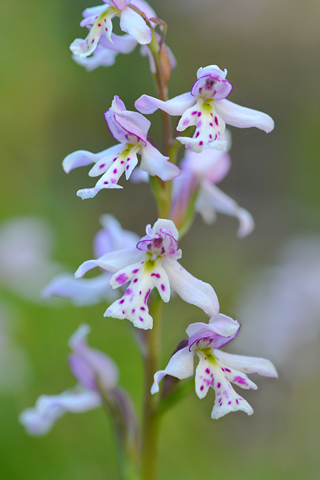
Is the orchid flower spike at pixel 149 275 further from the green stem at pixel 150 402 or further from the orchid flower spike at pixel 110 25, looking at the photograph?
the orchid flower spike at pixel 110 25

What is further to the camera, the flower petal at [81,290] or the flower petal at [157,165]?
the flower petal at [81,290]

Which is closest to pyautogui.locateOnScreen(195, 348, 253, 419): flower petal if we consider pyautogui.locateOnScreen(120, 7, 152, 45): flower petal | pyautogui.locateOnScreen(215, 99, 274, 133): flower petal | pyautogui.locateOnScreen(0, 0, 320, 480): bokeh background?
pyautogui.locateOnScreen(215, 99, 274, 133): flower petal

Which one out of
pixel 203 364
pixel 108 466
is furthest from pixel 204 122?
pixel 108 466

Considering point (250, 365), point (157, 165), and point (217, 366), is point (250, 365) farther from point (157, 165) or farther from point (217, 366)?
point (157, 165)

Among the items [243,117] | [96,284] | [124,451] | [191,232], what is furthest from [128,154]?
[191,232]

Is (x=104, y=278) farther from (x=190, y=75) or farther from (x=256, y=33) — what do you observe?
(x=256, y=33)

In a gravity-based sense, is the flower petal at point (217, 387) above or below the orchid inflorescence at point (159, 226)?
below

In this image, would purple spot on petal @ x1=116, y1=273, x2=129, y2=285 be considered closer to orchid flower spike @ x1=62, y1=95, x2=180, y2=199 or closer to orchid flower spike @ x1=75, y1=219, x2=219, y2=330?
→ orchid flower spike @ x1=75, y1=219, x2=219, y2=330

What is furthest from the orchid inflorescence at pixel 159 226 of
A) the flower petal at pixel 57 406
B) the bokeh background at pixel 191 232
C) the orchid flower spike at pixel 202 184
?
the bokeh background at pixel 191 232
